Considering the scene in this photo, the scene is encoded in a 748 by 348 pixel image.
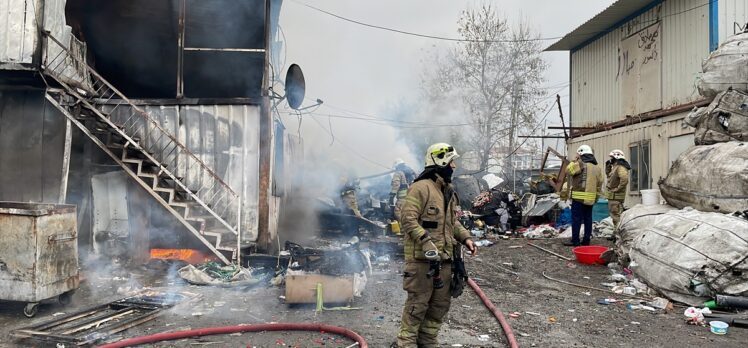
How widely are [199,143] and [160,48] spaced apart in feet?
8.87

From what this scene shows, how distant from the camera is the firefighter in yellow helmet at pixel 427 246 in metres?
3.87

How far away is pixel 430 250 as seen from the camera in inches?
145

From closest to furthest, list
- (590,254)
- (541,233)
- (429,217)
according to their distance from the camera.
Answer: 1. (429,217)
2. (590,254)
3. (541,233)

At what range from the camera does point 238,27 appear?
9562 millimetres

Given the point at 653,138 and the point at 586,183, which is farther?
the point at 653,138

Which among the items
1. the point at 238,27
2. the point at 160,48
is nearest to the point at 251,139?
the point at 238,27

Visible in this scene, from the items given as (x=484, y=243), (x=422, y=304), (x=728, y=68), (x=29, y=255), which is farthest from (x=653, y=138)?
(x=29, y=255)

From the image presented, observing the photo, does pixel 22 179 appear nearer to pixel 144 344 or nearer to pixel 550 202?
pixel 144 344

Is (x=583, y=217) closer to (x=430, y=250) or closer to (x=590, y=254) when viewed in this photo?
(x=590, y=254)

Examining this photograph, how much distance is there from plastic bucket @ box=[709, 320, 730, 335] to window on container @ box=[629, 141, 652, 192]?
328 inches

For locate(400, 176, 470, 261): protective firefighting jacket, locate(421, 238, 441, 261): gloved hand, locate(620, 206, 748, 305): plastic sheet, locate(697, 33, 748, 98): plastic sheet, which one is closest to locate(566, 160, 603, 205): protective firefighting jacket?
locate(697, 33, 748, 98): plastic sheet

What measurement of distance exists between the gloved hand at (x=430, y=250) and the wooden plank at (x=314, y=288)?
2124 millimetres

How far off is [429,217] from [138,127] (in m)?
6.81

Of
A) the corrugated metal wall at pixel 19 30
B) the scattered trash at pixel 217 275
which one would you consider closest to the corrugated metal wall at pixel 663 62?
the scattered trash at pixel 217 275
